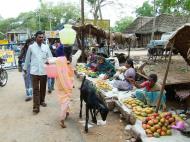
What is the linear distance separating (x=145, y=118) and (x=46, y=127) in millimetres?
2122

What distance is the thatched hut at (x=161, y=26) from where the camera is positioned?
41.7 meters

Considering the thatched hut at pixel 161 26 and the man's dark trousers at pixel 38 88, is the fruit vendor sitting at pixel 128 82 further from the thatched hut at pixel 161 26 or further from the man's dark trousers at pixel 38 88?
the thatched hut at pixel 161 26

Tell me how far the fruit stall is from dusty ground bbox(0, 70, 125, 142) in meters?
0.33

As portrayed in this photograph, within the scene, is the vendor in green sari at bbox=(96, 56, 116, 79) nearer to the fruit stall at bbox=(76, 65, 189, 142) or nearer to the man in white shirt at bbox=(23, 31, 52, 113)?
the fruit stall at bbox=(76, 65, 189, 142)

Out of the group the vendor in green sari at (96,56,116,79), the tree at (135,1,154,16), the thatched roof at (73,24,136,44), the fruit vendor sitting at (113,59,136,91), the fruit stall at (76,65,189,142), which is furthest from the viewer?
the tree at (135,1,154,16)

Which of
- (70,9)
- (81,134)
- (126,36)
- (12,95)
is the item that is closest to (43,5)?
(70,9)

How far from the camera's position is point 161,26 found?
41.9m

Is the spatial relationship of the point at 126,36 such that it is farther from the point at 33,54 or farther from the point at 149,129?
the point at 149,129

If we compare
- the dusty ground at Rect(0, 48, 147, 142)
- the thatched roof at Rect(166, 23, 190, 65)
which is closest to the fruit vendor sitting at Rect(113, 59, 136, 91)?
the dusty ground at Rect(0, 48, 147, 142)

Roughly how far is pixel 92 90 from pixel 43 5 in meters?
64.3

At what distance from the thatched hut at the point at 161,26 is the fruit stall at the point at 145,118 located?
34777 millimetres

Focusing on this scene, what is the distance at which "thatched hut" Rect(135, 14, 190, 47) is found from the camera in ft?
137

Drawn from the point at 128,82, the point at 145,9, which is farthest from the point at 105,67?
the point at 145,9

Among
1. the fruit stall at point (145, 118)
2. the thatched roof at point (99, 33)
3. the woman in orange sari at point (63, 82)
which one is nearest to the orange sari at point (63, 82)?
the woman in orange sari at point (63, 82)
